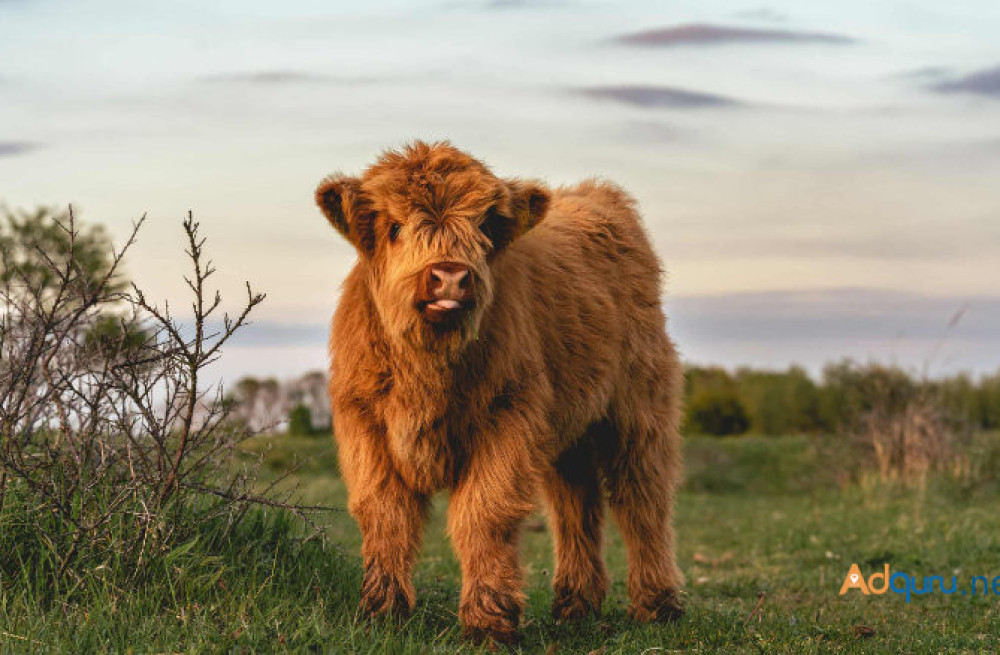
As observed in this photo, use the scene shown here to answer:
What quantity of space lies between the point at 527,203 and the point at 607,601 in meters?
3.45

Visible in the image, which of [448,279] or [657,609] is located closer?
[448,279]

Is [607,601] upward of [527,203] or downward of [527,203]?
downward

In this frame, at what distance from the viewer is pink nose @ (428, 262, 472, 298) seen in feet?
15.2

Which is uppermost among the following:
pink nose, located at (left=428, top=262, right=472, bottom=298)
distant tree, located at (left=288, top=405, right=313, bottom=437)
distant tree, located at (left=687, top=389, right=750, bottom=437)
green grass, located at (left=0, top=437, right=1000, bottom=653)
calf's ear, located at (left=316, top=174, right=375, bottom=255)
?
calf's ear, located at (left=316, top=174, right=375, bottom=255)

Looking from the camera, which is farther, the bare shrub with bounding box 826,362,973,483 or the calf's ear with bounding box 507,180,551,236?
the bare shrub with bounding box 826,362,973,483

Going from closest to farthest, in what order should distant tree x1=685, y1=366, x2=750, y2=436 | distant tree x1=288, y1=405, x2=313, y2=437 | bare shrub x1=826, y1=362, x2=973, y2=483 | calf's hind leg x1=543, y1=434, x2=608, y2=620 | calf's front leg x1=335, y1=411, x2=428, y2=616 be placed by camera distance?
calf's front leg x1=335, y1=411, x2=428, y2=616 < calf's hind leg x1=543, y1=434, x2=608, y2=620 < bare shrub x1=826, y1=362, x2=973, y2=483 < distant tree x1=288, y1=405, x2=313, y2=437 < distant tree x1=685, y1=366, x2=750, y2=436

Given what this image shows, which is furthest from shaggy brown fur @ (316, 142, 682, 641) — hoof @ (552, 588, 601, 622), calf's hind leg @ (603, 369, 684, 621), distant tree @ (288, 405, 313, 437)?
distant tree @ (288, 405, 313, 437)

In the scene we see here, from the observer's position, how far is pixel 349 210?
16.6ft

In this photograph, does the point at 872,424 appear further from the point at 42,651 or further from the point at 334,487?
the point at 42,651

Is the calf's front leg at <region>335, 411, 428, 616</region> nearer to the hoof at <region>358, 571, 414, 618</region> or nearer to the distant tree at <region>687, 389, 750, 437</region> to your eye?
the hoof at <region>358, 571, 414, 618</region>

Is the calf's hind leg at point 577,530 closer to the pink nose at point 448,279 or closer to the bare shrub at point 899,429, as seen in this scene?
the pink nose at point 448,279

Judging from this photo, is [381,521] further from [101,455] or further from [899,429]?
[899,429]

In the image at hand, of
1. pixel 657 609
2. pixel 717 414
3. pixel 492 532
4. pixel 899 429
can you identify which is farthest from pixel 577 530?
pixel 717 414

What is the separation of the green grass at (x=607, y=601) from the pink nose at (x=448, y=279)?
1.53 metres
